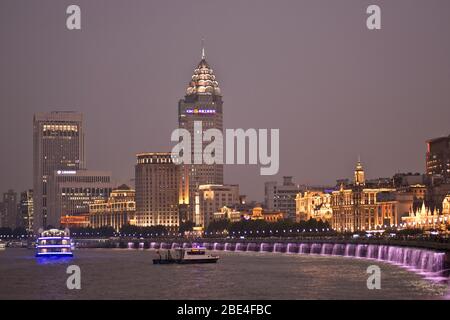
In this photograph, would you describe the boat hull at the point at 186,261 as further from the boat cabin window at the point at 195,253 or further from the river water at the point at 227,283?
the river water at the point at 227,283

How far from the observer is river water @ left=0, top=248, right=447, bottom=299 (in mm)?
102750

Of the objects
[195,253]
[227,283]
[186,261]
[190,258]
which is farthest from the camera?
[195,253]

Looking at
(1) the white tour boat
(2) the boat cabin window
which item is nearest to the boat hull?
(1) the white tour boat

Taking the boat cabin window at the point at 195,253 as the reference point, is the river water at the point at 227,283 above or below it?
below

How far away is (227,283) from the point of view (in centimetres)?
12025

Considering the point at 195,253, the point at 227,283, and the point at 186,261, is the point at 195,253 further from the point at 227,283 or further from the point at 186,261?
the point at 227,283

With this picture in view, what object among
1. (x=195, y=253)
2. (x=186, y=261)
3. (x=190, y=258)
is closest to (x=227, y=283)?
(x=186, y=261)

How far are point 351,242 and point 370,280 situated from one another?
271 feet

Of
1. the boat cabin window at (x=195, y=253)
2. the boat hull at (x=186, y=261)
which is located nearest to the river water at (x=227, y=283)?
the boat hull at (x=186, y=261)

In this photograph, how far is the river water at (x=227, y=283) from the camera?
103 metres

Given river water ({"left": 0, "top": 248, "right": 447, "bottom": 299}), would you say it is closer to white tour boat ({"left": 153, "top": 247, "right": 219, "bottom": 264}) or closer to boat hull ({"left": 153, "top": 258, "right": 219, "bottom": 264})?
boat hull ({"left": 153, "top": 258, "right": 219, "bottom": 264})
